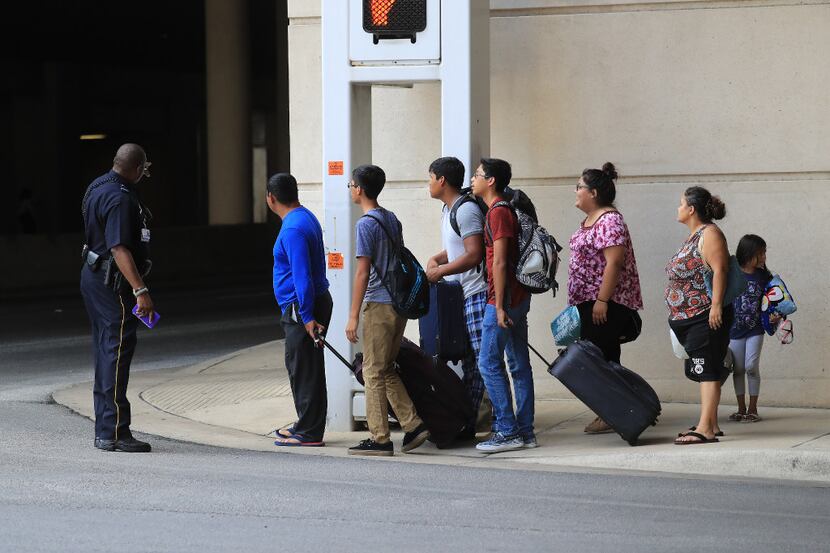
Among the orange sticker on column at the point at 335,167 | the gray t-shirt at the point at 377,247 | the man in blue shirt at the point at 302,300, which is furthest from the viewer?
the orange sticker on column at the point at 335,167

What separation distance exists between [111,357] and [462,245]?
93.0 inches

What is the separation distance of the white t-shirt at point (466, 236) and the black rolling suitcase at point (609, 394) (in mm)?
800

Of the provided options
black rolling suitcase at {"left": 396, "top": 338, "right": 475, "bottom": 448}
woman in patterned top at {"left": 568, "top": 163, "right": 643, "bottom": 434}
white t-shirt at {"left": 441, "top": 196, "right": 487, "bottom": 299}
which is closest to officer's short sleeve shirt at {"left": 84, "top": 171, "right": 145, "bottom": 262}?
black rolling suitcase at {"left": 396, "top": 338, "right": 475, "bottom": 448}

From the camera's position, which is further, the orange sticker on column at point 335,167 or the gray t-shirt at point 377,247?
the orange sticker on column at point 335,167

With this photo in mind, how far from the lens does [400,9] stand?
971 centimetres

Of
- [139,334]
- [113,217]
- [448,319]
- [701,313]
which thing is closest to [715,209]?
[701,313]

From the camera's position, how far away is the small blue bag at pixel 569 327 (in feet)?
30.8

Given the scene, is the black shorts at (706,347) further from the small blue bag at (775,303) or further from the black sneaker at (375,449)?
the black sneaker at (375,449)

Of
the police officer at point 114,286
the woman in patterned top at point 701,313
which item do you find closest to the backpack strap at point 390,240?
the police officer at point 114,286

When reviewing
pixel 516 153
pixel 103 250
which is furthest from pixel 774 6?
pixel 103 250

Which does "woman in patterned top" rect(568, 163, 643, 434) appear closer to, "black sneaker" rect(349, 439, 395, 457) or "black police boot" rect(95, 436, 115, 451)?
"black sneaker" rect(349, 439, 395, 457)

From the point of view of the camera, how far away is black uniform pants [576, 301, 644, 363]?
9.51 m

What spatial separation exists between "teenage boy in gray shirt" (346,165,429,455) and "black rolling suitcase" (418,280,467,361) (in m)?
0.42

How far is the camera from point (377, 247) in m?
8.89
